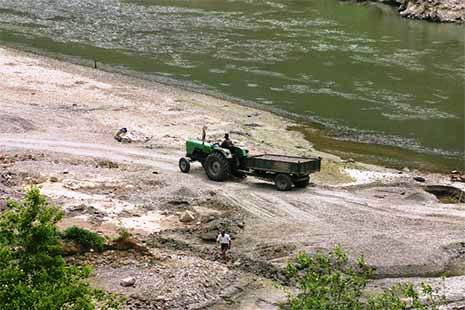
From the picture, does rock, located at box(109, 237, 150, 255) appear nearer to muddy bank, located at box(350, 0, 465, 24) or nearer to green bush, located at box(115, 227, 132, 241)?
green bush, located at box(115, 227, 132, 241)

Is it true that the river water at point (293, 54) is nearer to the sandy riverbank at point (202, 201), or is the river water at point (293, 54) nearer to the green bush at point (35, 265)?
the sandy riverbank at point (202, 201)

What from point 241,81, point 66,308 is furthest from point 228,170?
point 241,81

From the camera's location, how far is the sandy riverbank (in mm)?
22172

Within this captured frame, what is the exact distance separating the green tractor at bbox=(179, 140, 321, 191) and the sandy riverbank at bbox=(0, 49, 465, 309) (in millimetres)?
482

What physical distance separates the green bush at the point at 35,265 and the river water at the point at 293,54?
28.2m

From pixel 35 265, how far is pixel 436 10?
81.3 m

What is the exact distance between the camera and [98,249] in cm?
2267

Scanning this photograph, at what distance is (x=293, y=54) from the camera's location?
201ft

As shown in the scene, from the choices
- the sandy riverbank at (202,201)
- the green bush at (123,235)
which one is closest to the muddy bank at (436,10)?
the sandy riverbank at (202,201)

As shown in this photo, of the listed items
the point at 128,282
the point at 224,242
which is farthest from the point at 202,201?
the point at 128,282

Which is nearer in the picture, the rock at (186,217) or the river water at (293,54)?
the rock at (186,217)

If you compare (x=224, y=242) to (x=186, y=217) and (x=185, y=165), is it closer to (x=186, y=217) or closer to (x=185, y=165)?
(x=186, y=217)

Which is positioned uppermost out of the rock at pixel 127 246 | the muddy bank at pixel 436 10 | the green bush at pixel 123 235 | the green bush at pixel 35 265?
the muddy bank at pixel 436 10

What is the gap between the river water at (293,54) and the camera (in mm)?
44812
